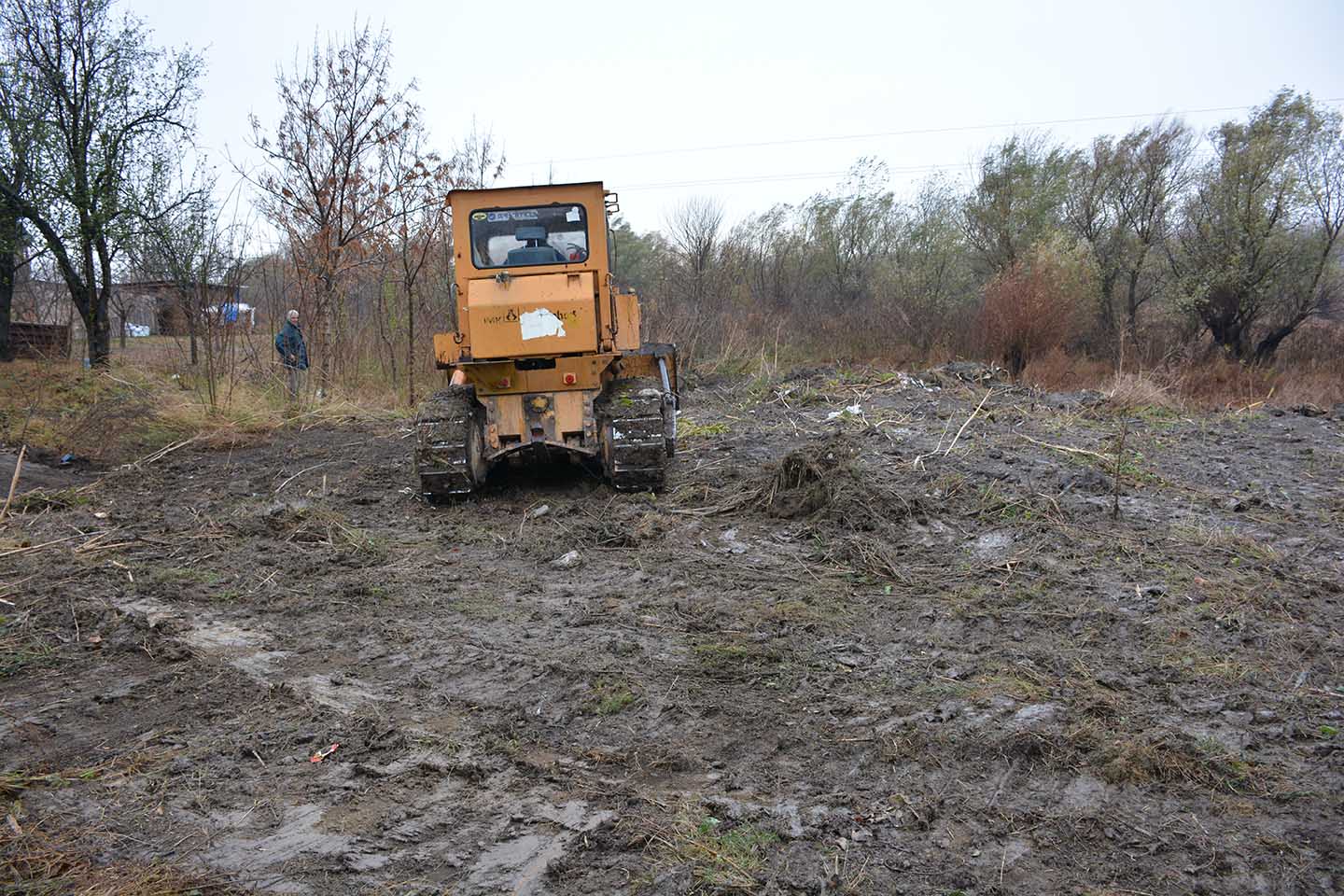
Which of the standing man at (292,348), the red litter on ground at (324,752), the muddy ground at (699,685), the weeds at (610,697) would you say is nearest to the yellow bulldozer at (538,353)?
the muddy ground at (699,685)

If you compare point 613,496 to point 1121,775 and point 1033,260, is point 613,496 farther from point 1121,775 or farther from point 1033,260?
point 1033,260

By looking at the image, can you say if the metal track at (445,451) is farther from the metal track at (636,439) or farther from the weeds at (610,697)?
the weeds at (610,697)

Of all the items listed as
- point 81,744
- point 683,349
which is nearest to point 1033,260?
point 683,349

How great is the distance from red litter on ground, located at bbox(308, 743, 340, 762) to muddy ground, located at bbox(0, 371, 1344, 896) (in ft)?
0.10

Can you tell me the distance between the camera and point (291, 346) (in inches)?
516

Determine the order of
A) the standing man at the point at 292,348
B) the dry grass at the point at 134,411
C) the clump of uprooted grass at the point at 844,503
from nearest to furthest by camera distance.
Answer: the clump of uprooted grass at the point at 844,503
the dry grass at the point at 134,411
the standing man at the point at 292,348

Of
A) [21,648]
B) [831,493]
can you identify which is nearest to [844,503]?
[831,493]

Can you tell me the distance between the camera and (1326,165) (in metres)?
20.5

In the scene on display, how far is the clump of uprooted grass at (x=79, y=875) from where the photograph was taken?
2.60 meters

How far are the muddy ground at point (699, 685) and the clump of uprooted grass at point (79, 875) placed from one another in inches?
1.0

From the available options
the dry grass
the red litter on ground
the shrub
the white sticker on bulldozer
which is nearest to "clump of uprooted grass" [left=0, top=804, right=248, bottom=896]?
the red litter on ground

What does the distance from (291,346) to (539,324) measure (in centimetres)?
697

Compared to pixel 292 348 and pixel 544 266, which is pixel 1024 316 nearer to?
pixel 544 266

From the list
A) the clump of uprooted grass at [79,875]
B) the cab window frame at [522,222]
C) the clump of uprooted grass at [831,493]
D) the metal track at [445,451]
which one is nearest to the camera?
the clump of uprooted grass at [79,875]
